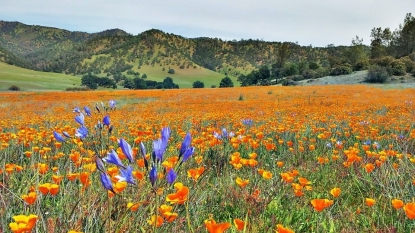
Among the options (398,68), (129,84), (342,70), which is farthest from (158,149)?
(129,84)

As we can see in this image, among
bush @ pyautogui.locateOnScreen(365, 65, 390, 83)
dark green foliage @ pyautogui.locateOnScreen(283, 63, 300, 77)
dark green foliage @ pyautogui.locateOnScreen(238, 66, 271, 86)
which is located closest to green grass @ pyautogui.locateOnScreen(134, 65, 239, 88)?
dark green foliage @ pyautogui.locateOnScreen(238, 66, 271, 86)

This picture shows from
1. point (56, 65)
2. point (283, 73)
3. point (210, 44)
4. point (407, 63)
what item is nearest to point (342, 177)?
point (407, 63)

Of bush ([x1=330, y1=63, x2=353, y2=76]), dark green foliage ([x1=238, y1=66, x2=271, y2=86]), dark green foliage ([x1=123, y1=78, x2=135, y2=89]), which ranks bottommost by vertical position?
dark green foliage ([x1=123, y1=78, x2=135, y2=89])

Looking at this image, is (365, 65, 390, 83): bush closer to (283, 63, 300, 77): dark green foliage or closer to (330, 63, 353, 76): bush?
(330, 63, 353, 76): bush

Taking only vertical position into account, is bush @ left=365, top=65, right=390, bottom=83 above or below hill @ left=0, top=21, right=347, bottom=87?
below

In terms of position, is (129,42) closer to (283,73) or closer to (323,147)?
(283,73)

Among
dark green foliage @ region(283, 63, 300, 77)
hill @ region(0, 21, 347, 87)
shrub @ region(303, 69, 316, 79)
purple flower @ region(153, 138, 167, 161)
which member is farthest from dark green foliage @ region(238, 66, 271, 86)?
purple flower @ region(153, 138, 167, 161)

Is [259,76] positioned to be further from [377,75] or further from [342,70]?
[377,75]

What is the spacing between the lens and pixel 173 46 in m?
164

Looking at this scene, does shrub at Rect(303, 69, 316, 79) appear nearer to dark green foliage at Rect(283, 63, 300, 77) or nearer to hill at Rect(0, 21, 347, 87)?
dark green foliage at Rect(283, 63, 300, 77)

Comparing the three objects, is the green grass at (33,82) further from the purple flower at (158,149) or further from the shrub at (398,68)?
the purple flower at (158,149)

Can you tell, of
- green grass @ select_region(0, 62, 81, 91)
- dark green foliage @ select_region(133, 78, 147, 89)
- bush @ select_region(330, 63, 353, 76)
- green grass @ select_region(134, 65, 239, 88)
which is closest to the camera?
bush @ select_region(330, 63, 353, 76)

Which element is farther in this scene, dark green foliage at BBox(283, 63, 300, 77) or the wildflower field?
dark green foliage at BBox(283, 63, 300, 77)

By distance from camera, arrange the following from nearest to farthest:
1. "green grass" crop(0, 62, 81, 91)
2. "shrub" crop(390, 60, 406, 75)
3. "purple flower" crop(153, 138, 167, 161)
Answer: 1. "purple flower" crop(153, 138, 167, 161)
2. "shrub" crop(390, 60, 406, 75)
3. "green grass" crop(0, 62, 81, 91)
